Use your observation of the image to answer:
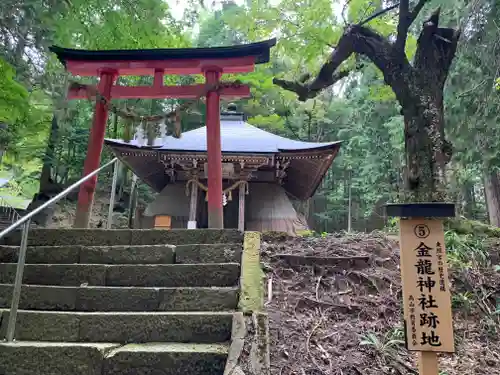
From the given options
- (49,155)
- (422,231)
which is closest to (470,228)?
(422,231)

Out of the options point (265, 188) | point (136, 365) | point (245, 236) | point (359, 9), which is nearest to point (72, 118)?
point (265, 188)

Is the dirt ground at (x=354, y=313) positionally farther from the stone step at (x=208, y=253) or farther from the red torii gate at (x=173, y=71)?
the red torii gate at (x=173, y=71)

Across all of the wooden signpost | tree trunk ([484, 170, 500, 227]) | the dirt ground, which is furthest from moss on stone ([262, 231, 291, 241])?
tree trunk ([484, 170, 500, 227])

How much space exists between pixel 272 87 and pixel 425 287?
1530 cm

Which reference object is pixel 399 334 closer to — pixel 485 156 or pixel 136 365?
pixel 136 365

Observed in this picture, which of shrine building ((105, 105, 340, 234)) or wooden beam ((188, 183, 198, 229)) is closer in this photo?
shrine building ((105, 105, 340, 234))

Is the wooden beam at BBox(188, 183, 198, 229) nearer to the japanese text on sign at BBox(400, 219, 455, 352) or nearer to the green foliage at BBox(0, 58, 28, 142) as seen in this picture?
the green foliage at BBox(0, 58, 28, 142)

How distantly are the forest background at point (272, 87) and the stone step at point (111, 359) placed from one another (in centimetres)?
317

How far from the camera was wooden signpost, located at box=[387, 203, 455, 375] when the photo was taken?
2.13 m

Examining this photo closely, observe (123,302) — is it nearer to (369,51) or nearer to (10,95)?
(10,95)

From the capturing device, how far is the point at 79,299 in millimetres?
2889

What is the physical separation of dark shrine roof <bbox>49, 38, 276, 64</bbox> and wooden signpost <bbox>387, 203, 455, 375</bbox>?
3.96 m

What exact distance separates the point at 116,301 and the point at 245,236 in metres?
1.33

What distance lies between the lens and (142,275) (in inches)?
122
